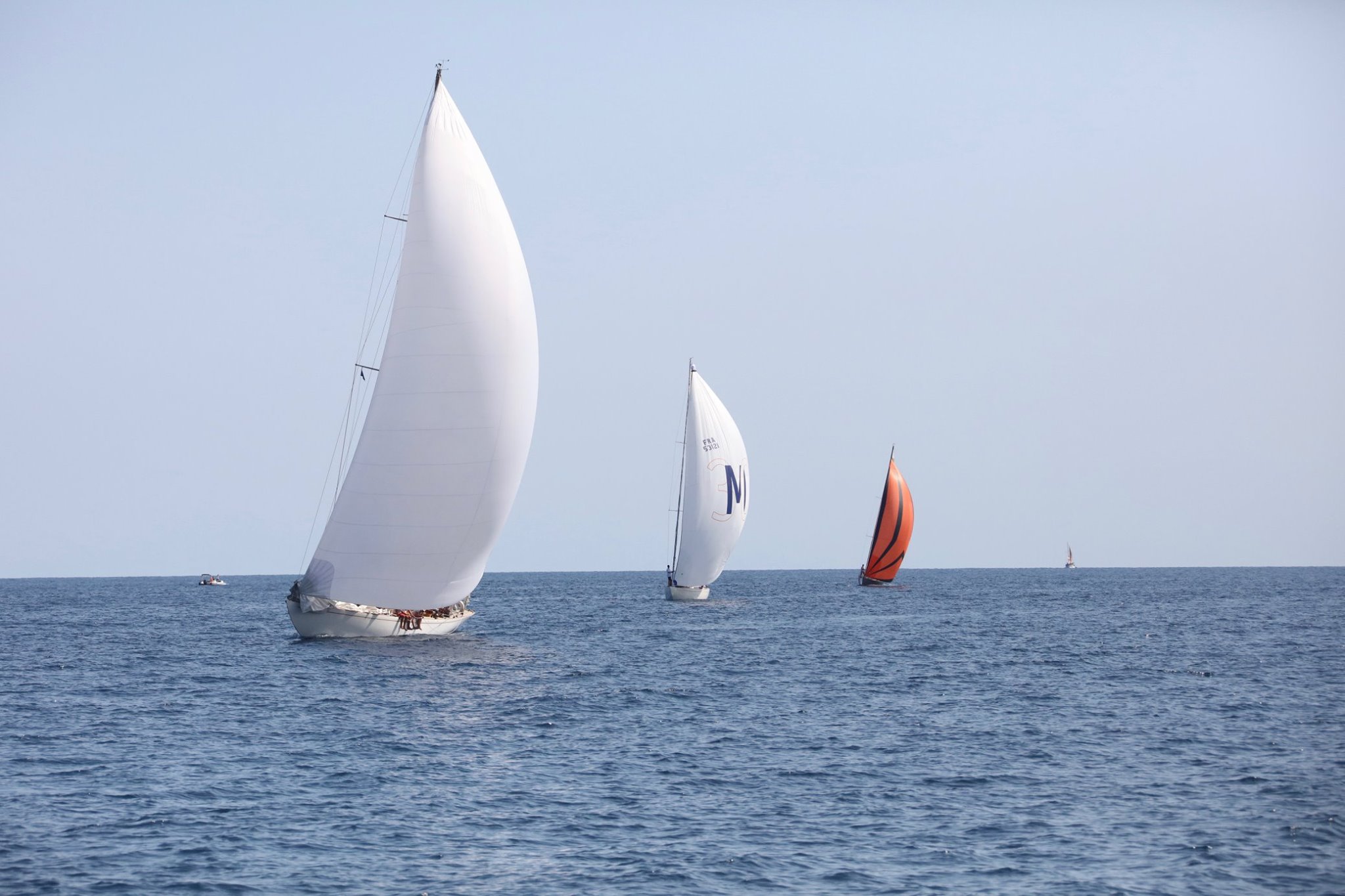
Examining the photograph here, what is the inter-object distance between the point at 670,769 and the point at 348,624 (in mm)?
26683

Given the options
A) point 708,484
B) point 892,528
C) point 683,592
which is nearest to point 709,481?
point 708,484

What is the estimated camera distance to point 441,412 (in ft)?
163

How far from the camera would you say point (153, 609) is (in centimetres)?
11575

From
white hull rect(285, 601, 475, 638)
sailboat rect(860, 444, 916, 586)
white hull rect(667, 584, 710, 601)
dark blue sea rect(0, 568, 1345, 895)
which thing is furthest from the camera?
sailboat rect(860, 444, 916, 586)

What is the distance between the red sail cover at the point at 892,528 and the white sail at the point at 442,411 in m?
69.2

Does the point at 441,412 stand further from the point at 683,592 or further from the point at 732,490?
the point at 683,592

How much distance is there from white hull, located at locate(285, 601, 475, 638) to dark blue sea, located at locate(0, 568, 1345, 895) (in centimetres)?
98

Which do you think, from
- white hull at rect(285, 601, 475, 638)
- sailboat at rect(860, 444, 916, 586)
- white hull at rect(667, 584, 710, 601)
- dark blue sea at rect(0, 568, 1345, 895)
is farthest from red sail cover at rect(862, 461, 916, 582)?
white hull at rect(285, 601, 475, 638)

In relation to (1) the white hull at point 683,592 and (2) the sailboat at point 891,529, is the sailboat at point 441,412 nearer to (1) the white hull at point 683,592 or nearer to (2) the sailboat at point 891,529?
(1) the white hull at point 683,592

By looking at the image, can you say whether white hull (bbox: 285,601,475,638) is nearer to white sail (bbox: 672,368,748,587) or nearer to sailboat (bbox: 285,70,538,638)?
sailboat (bbox: 285,70,538,638)

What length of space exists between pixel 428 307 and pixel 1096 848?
3524cm

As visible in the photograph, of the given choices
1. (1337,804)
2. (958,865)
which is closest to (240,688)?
(958,865)

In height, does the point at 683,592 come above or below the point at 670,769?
above

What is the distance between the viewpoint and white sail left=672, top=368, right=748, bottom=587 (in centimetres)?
8925
